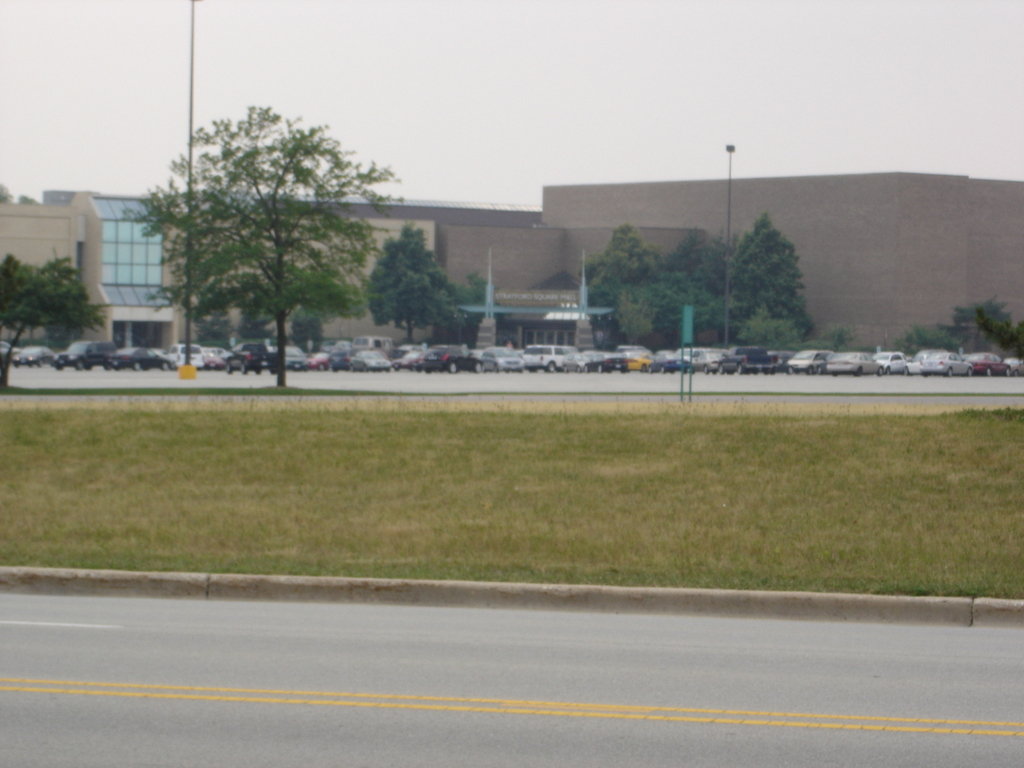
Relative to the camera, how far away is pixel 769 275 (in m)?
102

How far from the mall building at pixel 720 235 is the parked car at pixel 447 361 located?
2126 cm

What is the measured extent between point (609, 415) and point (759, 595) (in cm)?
1124

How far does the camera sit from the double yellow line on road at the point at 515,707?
7.51 m

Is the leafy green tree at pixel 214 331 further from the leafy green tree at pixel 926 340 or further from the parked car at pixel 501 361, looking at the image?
the leafy green tree at pixel 926 340

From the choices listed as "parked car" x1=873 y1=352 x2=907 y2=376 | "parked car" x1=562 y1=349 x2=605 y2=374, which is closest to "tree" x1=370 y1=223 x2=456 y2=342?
"parked car" x1=562 y1=349 x2=605 y2=374

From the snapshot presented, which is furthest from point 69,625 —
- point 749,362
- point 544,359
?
point 544,359

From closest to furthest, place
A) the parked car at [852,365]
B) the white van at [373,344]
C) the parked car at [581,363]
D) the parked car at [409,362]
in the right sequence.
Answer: the parked car at [852,365] < the parked car at [409,362] < the parked car at [581,363] < the white van at [373,344]

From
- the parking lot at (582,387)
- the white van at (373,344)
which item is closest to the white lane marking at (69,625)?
the parking lot at (582,387)

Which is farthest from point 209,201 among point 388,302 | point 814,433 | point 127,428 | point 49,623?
point 388,302

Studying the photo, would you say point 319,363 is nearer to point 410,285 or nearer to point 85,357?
point 85,357

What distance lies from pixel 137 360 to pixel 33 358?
390 inches

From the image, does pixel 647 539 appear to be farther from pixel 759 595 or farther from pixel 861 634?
pixel 861 634

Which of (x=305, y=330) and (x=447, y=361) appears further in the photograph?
(x=305, y=330)

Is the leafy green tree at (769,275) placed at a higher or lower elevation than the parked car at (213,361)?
higher
